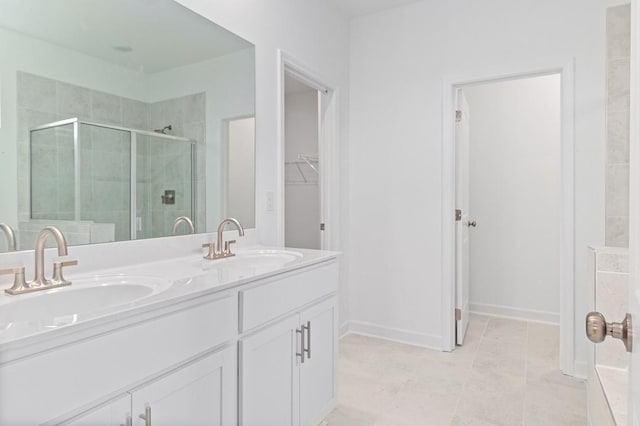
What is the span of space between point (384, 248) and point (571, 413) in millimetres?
1572

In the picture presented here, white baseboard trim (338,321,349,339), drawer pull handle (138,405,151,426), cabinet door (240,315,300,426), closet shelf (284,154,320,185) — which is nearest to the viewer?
drawer pull handle (138,405,151,426)

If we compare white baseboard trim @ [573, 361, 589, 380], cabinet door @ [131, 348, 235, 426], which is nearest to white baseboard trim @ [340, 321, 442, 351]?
white baseboard trim @ [573, 361, 589, 380]

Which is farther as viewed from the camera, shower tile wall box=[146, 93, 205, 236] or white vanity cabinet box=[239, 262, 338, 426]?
shower tile wall box=[146, 93, 205, 236]

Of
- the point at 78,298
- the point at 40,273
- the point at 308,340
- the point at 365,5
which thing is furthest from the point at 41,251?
the point at 365,5

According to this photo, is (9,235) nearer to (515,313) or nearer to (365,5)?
(365,5)

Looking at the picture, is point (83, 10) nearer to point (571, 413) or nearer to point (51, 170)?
point (51, 170)

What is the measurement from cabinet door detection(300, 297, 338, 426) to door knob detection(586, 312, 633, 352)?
45.2 inches

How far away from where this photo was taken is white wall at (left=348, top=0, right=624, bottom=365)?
2.46m

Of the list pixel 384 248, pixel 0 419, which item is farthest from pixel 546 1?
pixel 0 419

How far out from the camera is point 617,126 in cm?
234

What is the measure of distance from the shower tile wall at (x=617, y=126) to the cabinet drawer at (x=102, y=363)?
2.43m

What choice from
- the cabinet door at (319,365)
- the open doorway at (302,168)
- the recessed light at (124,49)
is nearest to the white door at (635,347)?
the cabinet door at (319,365)

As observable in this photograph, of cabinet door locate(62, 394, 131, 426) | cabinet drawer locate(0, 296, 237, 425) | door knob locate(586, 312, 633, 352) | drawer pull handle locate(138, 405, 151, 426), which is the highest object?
door knob locate(586, 312, 633, 352)

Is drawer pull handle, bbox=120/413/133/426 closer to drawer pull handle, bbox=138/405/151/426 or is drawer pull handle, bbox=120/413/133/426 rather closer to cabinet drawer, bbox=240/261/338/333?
drawer pull handle, bbox=138/405/151/426
